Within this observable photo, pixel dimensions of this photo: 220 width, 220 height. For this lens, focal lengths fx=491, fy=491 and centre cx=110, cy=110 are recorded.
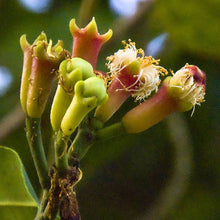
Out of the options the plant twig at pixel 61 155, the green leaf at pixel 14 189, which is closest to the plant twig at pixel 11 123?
the green leaf at pixel 14 189

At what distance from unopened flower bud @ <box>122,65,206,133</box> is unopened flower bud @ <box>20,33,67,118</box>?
246 mm

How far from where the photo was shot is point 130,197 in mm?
2996

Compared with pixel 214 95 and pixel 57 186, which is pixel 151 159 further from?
pixel 57 186

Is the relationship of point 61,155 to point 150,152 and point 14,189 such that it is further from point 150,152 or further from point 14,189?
point 150,152

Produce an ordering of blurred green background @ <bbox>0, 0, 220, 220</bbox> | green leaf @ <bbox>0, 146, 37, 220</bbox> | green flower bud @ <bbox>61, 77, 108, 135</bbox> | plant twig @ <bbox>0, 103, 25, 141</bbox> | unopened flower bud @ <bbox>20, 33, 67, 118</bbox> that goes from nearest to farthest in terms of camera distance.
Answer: green flower bud @ <bbox>61, 77, 108, 135</bbox> < unopened flower bud @ <bbox>20, 33, 67, 118</bbox> < green leaf @ <bbox>0, 146, 37, 220</bbox> < plant twig @ <bbox>0, 103, 25, 141</bbox> < blurred green background @ <bbox>0, 0, 220, 220</bbox>

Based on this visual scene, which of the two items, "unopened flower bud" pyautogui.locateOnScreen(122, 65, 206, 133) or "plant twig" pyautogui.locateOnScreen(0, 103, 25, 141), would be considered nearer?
"unopened flower bud" pyautogui.locateOnScreen(122, 65, 206, 133)

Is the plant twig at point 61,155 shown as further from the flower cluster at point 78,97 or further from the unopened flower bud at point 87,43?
the unopened flower bud at point 87,43

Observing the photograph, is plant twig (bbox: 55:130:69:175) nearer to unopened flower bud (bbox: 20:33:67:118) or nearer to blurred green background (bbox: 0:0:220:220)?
unopened flower bud (bbox: 20:33:67:118)

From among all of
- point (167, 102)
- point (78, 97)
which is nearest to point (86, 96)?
point (78, 97)

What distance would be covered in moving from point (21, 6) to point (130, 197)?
145cm

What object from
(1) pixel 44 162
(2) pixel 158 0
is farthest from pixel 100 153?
(1) pixel 44 162

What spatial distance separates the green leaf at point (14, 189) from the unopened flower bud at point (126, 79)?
0.33 meters

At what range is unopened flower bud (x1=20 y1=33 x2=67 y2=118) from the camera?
51.1 inches

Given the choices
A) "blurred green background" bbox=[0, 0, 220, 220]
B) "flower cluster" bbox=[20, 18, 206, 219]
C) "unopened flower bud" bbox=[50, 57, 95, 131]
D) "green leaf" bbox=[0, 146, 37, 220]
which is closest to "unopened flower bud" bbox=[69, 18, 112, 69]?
"flower cluster" bbox=[20, 18, 206, 219]
